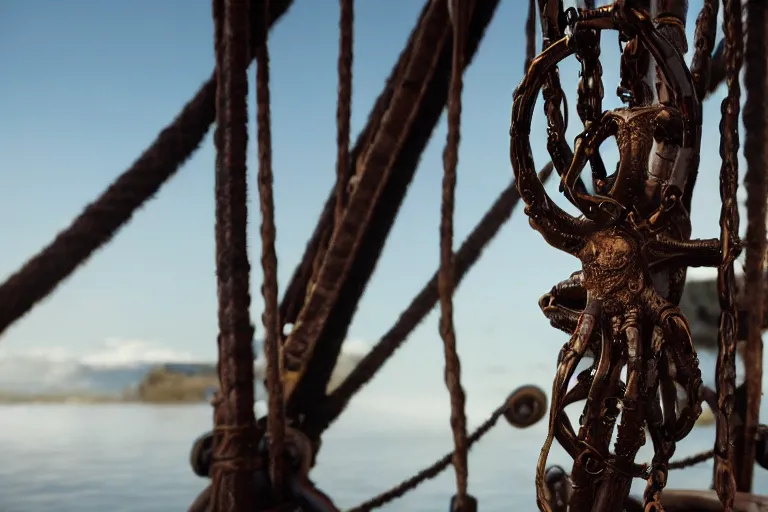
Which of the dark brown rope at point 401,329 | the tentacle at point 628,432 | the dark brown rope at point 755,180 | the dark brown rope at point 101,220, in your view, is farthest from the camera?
the dark brown rope at point 401,329

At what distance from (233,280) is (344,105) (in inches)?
10.8

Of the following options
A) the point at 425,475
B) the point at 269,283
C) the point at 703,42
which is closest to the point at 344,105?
the point at 269,283

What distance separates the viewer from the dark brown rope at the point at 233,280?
27.4 inches

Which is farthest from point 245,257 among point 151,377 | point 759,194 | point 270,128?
point 151,377

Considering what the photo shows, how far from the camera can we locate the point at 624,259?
1.02ft

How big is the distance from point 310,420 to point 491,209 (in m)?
0.35

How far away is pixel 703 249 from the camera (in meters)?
0.31

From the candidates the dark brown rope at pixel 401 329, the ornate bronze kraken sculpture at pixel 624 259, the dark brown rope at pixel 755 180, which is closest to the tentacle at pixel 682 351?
the ornate bronze kraken sculpture at pixel 624 259

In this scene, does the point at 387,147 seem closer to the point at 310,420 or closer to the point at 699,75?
the point at 310,420

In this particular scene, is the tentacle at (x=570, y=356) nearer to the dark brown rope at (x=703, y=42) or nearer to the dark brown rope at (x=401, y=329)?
the dark brown rope at (x=703, y=42)

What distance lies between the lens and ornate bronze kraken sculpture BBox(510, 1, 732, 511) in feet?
0.99

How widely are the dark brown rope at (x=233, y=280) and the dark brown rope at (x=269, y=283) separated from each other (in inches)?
0.6

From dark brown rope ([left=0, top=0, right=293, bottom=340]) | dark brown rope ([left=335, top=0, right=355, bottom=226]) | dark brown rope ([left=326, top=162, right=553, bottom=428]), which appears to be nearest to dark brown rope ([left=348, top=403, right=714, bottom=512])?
dark brown rope ([left=326, top=162, right=553, bottom=428])

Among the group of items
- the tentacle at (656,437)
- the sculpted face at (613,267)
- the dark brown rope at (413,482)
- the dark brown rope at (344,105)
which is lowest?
the dark brown rope at (413,482)
